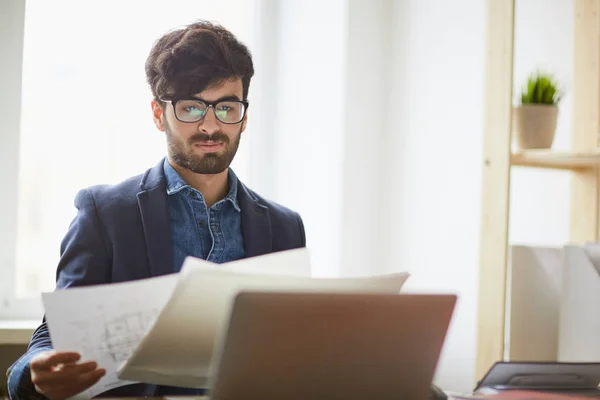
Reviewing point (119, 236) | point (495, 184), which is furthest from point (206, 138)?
point (495, 184)

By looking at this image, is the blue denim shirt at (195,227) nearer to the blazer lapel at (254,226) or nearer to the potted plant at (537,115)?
the blazer lapel at (254,226)

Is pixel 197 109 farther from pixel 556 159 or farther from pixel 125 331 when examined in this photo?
pixel 556 159

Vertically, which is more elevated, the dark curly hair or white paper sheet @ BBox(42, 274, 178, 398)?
the dark curly hair

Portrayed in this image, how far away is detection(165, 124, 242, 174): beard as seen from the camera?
142 cm

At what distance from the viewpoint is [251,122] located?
3.00 m

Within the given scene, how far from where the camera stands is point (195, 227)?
1507 mm

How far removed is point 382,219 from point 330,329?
219cm

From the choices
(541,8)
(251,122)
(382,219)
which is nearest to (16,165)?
(251,122)

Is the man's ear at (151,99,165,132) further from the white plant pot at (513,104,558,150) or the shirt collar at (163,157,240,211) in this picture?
the white plant pot at (513,104,558,150)

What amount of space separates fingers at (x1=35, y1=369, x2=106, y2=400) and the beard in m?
0.52

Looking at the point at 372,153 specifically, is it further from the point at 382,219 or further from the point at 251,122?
the point at 251,122

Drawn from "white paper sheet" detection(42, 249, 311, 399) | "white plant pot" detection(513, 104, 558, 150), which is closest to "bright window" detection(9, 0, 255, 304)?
"white plant pot" detection(513, 104, 558, 150)

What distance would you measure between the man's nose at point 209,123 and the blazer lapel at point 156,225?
0.50 feet

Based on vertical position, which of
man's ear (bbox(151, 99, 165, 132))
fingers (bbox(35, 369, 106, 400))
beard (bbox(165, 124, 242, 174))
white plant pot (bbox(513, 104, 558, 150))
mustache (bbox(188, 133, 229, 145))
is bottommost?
fingers (bbox(35, 369, 106, 400))
